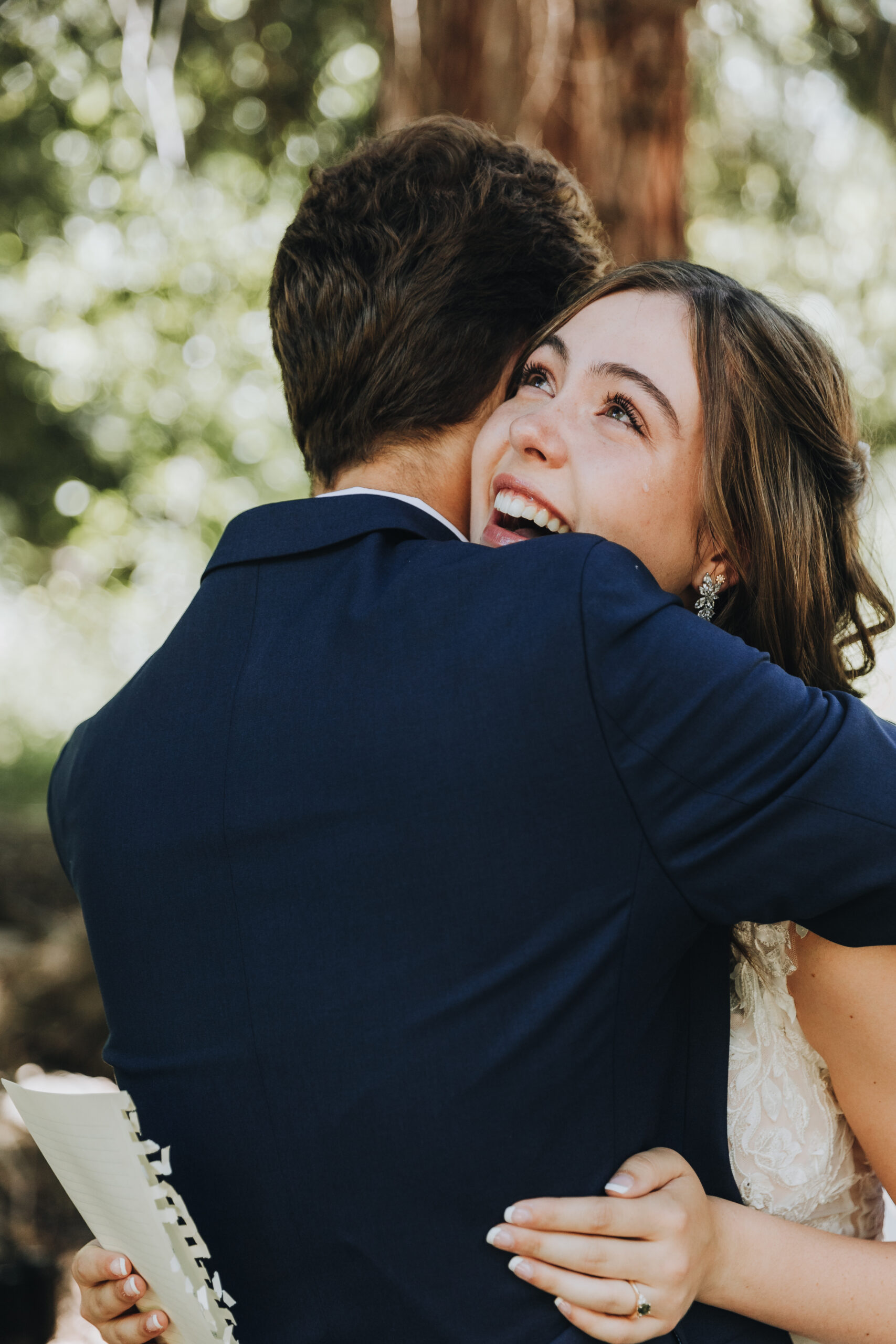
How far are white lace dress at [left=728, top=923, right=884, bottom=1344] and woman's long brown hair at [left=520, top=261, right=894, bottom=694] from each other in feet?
1.76

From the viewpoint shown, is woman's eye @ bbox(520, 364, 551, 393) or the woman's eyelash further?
woman's eye @ bbox(520, 364, 551, 393)

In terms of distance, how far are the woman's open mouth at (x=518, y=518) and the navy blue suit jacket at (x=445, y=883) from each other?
0.39 m

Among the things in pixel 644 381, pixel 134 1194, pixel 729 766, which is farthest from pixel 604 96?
pixel 134 1194

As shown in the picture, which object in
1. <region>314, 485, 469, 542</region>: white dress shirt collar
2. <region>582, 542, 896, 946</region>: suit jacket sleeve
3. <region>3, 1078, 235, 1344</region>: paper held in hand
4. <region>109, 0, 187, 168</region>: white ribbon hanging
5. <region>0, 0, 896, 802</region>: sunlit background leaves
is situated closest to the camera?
<region>582, 542, 896, 946</region>: suit jacket sleeve

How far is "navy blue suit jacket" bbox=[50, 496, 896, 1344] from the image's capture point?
4.17 ft

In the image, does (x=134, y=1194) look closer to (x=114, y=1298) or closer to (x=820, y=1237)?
(x=114, y=1298)

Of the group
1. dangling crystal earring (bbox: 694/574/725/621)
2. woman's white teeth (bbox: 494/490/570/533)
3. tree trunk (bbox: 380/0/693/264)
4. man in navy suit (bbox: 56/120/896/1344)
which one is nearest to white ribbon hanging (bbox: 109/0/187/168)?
tree trunk (bbox: 380/0/693/264)

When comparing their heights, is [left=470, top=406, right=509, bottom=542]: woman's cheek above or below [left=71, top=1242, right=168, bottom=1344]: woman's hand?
above

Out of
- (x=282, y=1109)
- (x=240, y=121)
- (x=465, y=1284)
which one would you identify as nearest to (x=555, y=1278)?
(x=465, y=1284)

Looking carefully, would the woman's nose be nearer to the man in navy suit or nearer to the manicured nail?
the man in navy suit

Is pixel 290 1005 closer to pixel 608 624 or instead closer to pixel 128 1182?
pixel 128 1182

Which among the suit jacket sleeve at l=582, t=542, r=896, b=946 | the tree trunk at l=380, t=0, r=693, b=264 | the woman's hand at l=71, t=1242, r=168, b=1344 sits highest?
the tree trunk at l=380, t=0, r=693, b=264

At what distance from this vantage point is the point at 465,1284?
1.36 meters

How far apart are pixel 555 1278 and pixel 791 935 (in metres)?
0.56
